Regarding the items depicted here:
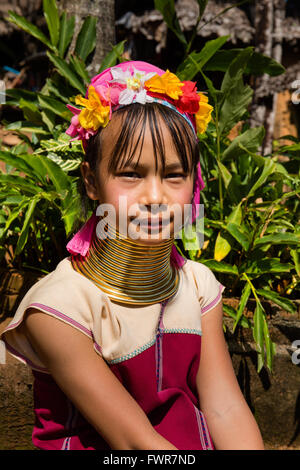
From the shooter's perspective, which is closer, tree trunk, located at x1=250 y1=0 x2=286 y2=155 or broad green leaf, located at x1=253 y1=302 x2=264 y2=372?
broad green leaf, located at x1=253 y1=302 x2=264 y2=372

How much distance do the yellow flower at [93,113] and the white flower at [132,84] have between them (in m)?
0.05

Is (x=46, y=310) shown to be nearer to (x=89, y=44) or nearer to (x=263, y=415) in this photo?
(x=263, y=415)

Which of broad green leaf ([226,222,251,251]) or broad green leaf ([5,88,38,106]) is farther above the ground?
broad green leaf ([5,88,38,106])

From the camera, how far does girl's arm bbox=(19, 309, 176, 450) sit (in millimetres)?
978

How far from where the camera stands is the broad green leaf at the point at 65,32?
2055 millimetres

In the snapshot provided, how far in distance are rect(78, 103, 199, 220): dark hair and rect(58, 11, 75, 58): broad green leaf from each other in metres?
1.20

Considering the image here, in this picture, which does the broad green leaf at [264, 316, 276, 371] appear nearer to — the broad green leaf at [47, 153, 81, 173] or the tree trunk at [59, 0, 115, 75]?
the broad green leaf at [47, 153, 81, 173]

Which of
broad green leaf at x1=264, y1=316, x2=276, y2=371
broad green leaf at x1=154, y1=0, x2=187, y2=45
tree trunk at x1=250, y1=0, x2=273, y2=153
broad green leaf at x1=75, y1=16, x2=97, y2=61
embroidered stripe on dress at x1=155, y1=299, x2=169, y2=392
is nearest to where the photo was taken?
embroidered stripe on dress at x1=155, y1=299, x2=169, y2=392

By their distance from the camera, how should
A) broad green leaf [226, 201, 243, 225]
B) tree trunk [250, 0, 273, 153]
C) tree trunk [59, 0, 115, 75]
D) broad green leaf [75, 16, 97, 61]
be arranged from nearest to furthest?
1. broad green leaf [226, 201, 243, 225]
2. broad green leaf [75, 16, 97, 61]
3. tree trunk [59, 0, 115, 75]
4. tree trunk [250, 0, 273, 153]

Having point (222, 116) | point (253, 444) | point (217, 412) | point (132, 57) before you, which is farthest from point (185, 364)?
point (132, 57)

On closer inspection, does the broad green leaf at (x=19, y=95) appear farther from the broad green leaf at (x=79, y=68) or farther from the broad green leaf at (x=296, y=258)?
the broad green leaf at (x=296, y=258)

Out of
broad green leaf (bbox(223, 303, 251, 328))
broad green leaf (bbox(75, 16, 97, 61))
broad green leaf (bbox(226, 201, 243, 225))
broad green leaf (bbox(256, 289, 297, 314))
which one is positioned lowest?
broad green leaf (bbox(223, 303, 251, 328))

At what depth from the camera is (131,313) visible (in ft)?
3.64

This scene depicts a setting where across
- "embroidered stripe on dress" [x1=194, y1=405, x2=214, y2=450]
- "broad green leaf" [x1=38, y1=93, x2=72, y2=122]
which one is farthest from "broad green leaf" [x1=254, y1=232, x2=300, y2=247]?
"broad green leaf" [x1=38, y1=93, x2=72, y2=122]
